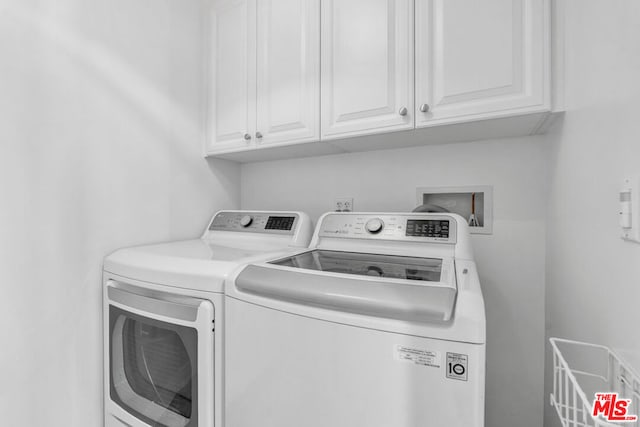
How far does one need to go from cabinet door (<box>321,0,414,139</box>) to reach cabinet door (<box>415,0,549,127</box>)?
6cm

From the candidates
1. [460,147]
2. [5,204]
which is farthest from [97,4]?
[460,147]

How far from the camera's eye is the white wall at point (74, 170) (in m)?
1.04

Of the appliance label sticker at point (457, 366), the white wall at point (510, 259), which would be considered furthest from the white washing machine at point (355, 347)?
the white wall at point (510, 259)

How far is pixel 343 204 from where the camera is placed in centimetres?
165

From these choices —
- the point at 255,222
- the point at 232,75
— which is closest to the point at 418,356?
the point at 255,222

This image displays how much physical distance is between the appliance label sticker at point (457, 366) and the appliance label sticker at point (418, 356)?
0.02 meters

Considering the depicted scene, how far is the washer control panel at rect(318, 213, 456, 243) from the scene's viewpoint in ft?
3.77

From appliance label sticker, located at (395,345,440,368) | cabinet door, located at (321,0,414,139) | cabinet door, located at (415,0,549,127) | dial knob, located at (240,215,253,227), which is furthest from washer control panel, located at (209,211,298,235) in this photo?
appliance label sticker, located at (395,345,440,368)

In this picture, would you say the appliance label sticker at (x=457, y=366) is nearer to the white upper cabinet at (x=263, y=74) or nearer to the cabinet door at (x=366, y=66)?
the cabinet door at (x=366, y=66)

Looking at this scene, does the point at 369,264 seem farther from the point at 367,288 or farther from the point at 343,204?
the point at 343,204

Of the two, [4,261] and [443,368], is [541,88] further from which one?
[4,261]

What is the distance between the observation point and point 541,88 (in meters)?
0.94

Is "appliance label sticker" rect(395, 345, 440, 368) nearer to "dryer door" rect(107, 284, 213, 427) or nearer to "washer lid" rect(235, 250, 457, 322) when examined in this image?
"washer lid" rect(235, 250, 457, 322)

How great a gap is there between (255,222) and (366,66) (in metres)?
0.94
